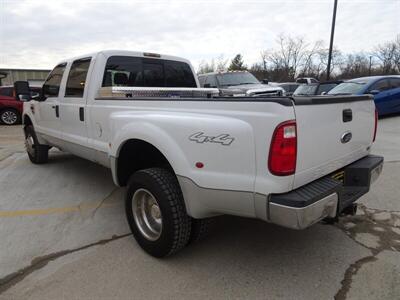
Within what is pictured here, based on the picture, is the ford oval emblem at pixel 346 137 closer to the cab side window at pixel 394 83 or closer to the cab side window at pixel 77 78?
the cab side window at pixel 77 78

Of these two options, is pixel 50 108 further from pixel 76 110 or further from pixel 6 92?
pixel 6 92

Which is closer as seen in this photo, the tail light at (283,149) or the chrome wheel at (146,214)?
the tail light at (283,149)

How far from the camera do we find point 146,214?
3271 millimetres

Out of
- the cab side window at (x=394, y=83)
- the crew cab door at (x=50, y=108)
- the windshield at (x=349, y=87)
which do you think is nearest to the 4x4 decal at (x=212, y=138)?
the crew cab door at (x=50, y=108)

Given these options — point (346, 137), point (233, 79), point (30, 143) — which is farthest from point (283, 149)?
point (233, 79)

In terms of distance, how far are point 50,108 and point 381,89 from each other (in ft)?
33.8

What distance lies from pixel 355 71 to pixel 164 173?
64.2m

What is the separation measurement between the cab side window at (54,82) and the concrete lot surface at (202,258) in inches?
65.9

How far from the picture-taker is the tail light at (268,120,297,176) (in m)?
2.18

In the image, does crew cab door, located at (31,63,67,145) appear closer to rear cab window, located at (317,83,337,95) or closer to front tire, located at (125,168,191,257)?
front tire, located at (125,168,191,257)

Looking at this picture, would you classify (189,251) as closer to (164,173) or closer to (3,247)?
(164,173)

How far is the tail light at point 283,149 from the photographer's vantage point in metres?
2.18

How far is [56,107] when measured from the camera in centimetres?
510

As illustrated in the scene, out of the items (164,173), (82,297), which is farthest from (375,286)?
(82,297)
